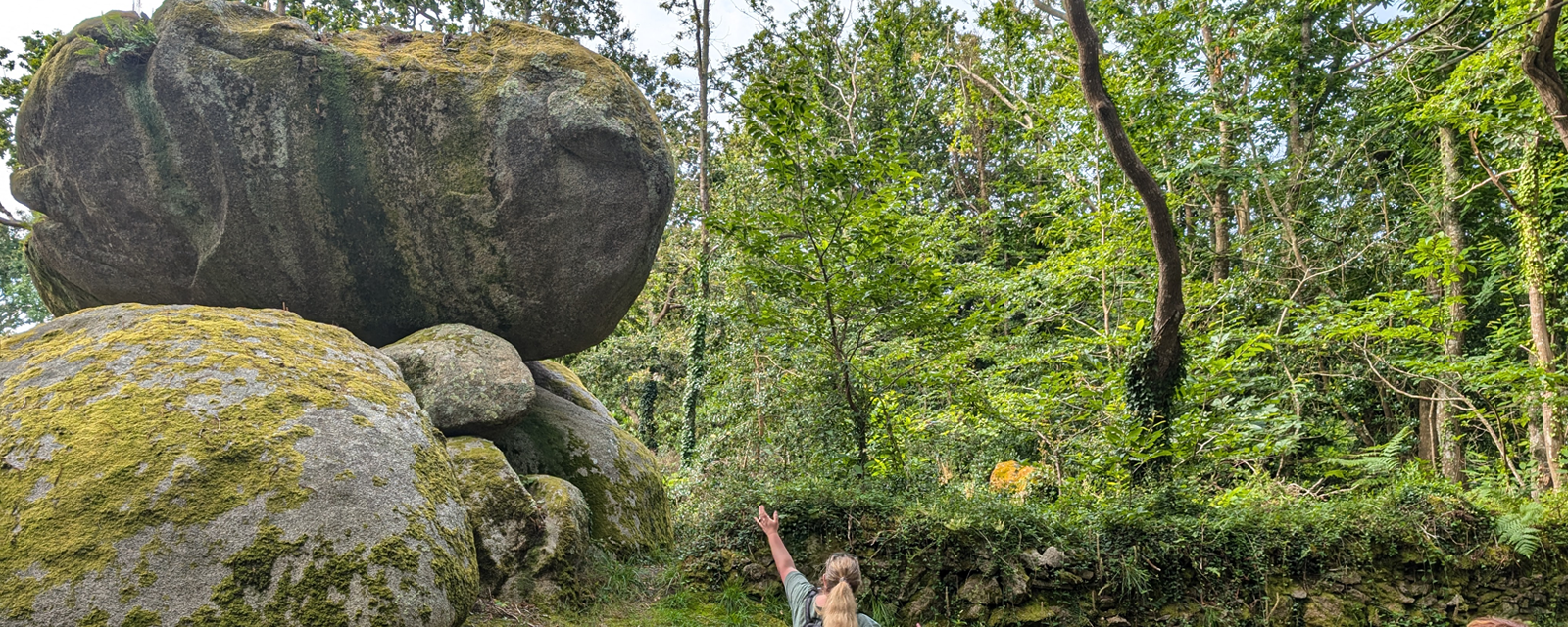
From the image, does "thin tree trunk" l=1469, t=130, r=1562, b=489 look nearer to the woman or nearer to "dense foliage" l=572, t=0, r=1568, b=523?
"dense foliage" l=572, t=0, r=1568, b=523

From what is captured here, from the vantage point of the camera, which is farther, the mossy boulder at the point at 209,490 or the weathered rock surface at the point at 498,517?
the weathered rock surface at the point at 498,517

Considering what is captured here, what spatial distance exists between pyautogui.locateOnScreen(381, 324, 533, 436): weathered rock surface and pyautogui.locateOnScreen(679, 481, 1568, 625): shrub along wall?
3266 mm

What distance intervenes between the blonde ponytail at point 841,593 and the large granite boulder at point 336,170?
15.4 ft

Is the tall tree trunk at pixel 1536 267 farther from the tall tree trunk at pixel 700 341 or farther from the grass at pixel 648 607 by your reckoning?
the tall tree trunk at pixel 700 341

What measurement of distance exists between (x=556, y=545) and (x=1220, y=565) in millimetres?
5235

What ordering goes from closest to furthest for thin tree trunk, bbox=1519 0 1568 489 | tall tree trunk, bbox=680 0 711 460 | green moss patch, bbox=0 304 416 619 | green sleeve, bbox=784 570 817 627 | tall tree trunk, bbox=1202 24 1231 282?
green moss patch, bbox=0 304 416 619 < green sleeve, bbox=784 570 817 627 < thin tree trunk, bbox=1519 0 1568 489 < tall tree trunk, bbox=1202 24 1231 282 < tall tree trunk, bbox=680 0 711 460

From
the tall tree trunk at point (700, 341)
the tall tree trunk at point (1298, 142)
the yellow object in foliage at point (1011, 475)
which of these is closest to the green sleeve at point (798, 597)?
the yellow object in foliage at point (1011, 475)

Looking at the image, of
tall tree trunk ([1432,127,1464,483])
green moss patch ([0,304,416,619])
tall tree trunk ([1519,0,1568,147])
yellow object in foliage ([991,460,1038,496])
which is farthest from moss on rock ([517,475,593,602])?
tall tree trunk ([1432,127,1464,483])

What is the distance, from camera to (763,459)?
31.6 feet

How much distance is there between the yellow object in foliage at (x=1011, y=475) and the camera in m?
8.80

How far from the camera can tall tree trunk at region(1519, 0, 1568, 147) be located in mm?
6207

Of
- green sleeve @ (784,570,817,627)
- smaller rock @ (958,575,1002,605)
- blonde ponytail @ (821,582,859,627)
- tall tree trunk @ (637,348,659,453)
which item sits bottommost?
tall tree trunk @ (637,348,659,453)

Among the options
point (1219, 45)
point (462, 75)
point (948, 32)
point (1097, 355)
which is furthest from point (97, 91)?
point (948, 32)

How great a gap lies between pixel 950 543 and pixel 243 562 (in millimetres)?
4581
